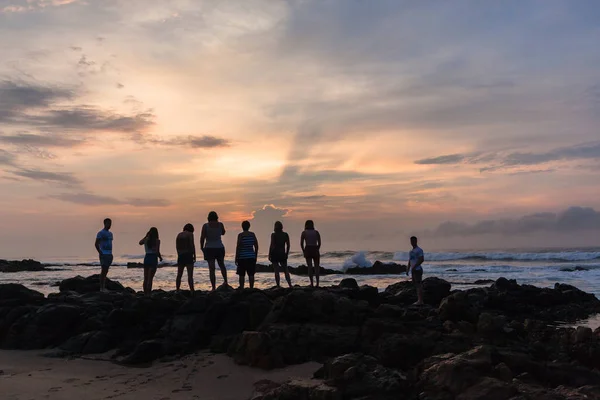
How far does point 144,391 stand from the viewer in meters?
7.28

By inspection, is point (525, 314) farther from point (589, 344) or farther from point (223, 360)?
point (223, 360)

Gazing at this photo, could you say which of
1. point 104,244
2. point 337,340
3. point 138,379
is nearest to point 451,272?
point 104,244

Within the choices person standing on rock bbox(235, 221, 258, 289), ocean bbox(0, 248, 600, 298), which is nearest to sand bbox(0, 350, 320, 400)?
person standing on rock bbox(235, 221, 258, 289)

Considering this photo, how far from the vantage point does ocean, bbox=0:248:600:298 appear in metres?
28.8

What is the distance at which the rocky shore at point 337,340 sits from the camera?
582 centimetres

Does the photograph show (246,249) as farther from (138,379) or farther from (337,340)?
(138,379)

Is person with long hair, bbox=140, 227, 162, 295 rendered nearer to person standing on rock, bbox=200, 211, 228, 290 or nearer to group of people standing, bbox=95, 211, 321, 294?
group of people standing, bbox=95, 211, 321, 294

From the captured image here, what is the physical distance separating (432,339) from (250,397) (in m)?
2.67

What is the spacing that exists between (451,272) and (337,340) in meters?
32.8

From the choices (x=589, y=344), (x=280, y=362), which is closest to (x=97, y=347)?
(x=280, y=362)

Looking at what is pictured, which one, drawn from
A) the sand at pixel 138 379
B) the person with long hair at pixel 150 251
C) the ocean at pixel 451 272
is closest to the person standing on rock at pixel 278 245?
the person with long hair at pixel 150 251

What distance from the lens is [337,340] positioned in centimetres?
872

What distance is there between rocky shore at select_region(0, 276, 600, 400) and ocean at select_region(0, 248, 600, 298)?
1400 cm

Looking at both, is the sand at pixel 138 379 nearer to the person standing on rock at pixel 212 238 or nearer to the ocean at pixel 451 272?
the person standing on rock at pixel 212 238
